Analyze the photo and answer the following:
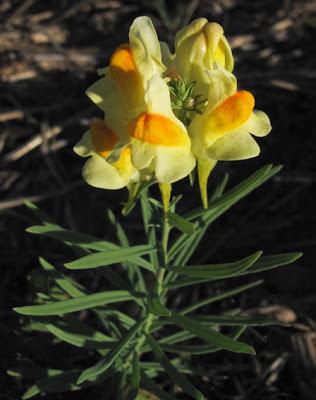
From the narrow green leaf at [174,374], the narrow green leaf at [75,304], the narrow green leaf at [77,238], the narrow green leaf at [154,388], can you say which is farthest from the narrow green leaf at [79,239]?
the narrow green leaf at [154,388]

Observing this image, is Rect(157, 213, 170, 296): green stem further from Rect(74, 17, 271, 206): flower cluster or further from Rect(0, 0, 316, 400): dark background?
Rect(0, 0, 316, 400): dark background

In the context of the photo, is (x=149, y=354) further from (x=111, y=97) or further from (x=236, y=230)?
(x=111, y=97)

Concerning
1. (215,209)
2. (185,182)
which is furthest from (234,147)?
(185,182)

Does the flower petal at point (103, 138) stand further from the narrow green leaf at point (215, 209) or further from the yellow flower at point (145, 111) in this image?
the narrow green leaf at point (215, 209)

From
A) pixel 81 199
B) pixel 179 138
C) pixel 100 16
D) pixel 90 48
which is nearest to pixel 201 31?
pixel 179 138

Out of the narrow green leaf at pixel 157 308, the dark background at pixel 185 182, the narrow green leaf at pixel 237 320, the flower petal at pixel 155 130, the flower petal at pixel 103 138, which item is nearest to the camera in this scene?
the flower petal at pixel 155 130

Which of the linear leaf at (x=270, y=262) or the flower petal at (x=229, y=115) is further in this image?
the linear leaf at (x=270, y=262)
